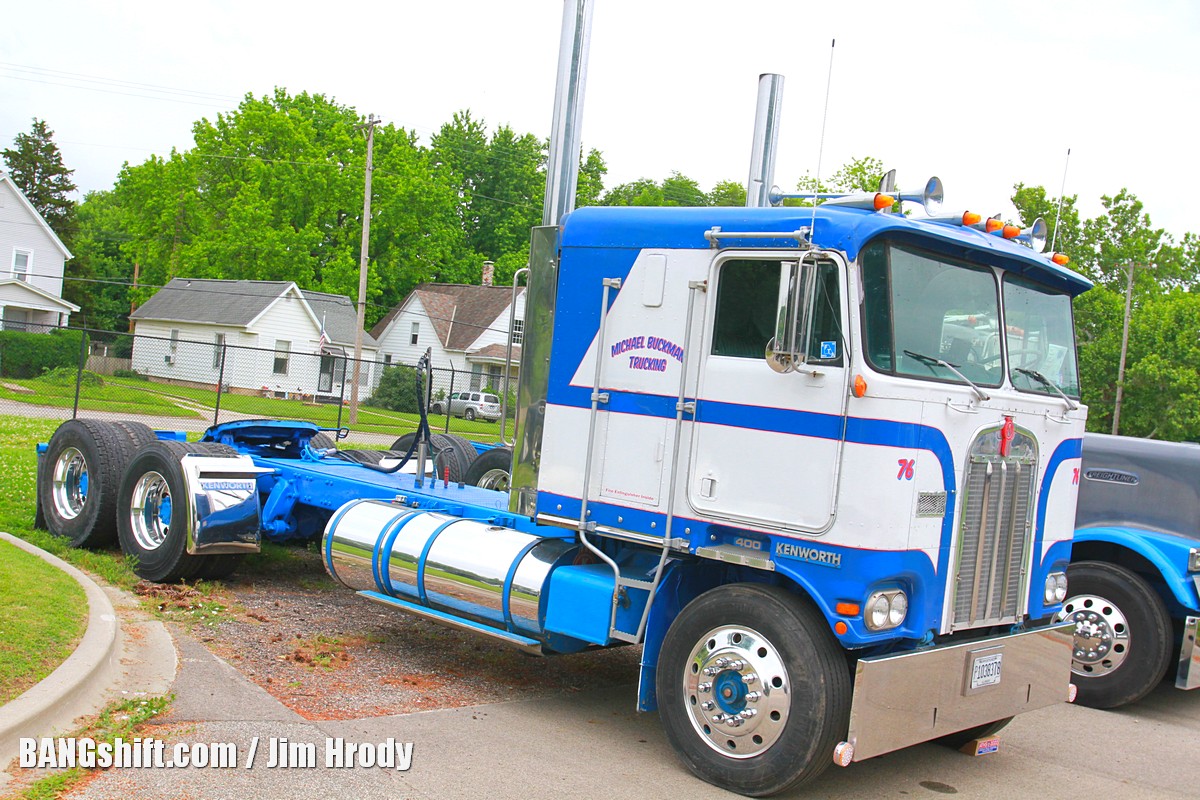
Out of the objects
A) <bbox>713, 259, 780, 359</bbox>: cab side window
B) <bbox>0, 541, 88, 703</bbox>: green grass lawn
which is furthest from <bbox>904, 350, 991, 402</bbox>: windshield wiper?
<bbox>0, 541, 88, 703</bbox>: green grass lawn

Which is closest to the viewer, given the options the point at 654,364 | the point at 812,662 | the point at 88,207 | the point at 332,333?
the point at 812,662

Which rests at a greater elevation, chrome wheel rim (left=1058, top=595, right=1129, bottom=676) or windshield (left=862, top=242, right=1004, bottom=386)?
windshield (left=862, top=242, right=1004, bottom=386)

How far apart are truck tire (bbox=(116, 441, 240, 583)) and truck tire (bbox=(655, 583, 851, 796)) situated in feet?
14.6

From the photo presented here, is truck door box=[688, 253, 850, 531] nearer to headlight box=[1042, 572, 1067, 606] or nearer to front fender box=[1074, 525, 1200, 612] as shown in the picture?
headlight box=[1042, 572, 1067, 606]

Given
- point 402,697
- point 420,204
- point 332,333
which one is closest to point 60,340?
point 332,333

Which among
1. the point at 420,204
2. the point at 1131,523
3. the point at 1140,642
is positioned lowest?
the point at 1140,642

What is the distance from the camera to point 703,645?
18.7 feet

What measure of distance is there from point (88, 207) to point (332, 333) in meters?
78.3

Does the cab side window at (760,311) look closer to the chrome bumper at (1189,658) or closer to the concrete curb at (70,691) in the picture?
the concrete curb at (70,691)

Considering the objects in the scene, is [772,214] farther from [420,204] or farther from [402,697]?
[420,204]

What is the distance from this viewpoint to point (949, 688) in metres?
5.55

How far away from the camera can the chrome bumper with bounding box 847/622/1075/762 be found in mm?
5168

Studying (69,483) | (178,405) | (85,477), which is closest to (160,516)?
(85,477)

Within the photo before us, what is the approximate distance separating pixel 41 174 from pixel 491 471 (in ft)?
235
